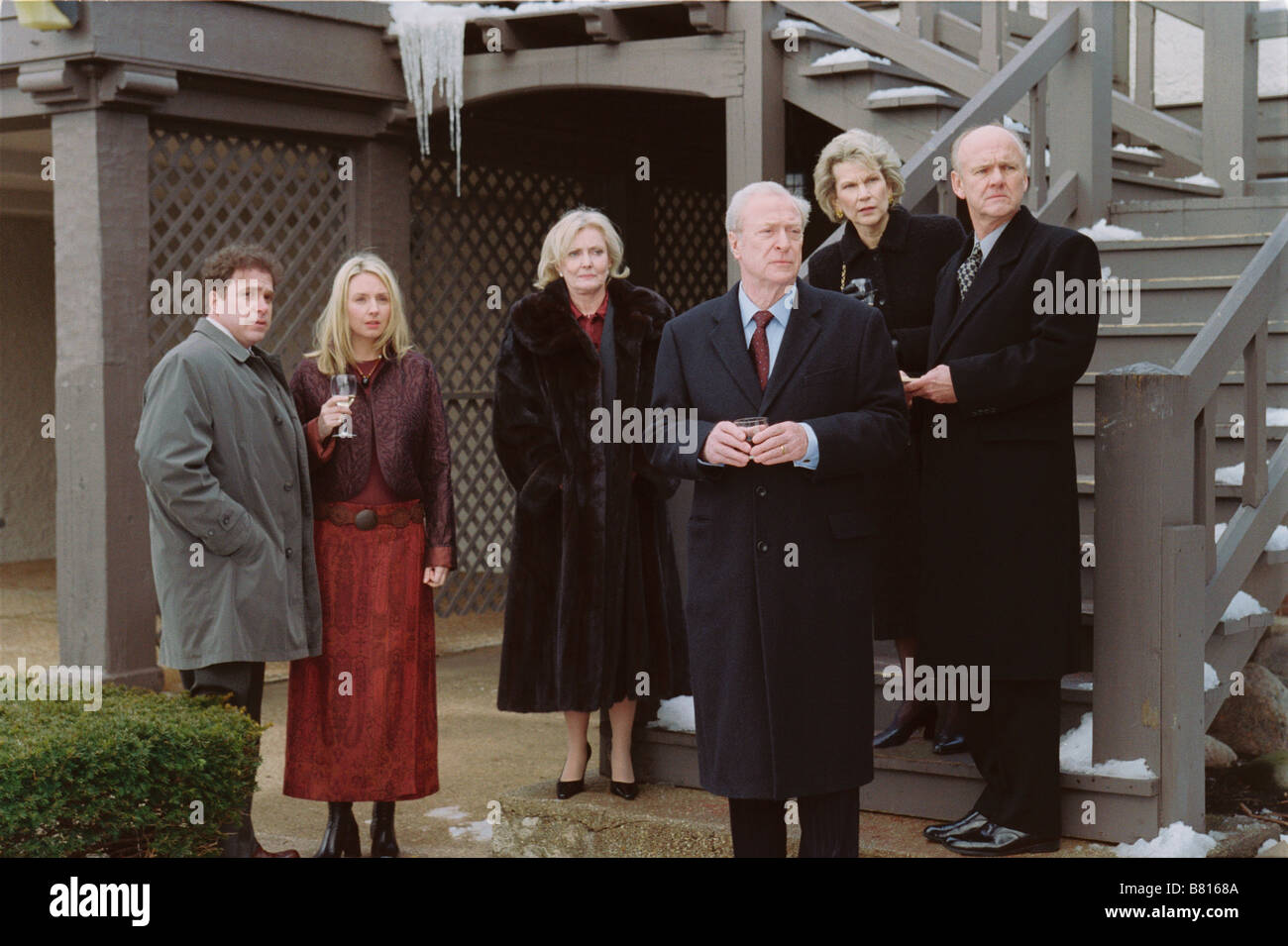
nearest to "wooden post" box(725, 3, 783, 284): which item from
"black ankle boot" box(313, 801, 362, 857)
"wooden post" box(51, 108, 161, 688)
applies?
"wooden post" box(51, 108, 161, 688)

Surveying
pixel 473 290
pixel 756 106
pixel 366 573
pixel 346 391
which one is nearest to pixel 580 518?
pixel 366 573

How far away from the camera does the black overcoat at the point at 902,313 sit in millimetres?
4480

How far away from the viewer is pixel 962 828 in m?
4.16

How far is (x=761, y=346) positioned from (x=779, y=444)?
0.35 metres

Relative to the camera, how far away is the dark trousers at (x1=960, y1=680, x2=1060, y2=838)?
4.07 metres

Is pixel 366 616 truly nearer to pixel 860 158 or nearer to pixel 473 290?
pixel 860 158

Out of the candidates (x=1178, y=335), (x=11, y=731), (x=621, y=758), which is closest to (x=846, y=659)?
(x=621, y=758)

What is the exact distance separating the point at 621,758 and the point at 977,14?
610cm

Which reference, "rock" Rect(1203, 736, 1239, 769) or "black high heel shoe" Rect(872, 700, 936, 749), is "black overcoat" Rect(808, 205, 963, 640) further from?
"rock" Rect(1203, 736, 1239, 769)

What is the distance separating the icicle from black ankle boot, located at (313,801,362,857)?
4319mm

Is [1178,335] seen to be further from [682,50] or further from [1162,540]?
[682,50]

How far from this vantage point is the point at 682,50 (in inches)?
303

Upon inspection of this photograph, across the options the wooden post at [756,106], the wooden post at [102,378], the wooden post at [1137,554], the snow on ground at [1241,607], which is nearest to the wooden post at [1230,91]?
the wooden post at [756,106]

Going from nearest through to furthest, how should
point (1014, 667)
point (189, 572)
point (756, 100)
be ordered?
point (1014, 667)
point (189, 572)
point (756, 100)
